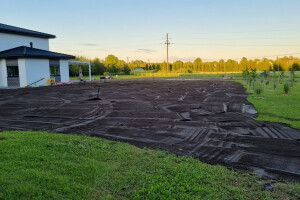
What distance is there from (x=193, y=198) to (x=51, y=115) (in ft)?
29.3

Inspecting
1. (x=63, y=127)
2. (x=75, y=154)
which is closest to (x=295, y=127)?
(x=75, y=154)

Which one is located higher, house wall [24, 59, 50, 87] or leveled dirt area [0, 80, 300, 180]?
house wall [24, 59, 50, 87]

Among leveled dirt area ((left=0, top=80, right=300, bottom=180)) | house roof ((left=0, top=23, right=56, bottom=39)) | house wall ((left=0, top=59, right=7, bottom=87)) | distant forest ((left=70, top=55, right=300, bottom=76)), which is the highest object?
house roof ((left=0, top=23, right=56, bottom=39))

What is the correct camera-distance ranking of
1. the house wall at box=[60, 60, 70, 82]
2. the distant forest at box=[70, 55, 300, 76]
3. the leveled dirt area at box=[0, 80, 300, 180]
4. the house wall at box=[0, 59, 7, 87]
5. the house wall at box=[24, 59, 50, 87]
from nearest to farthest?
the leveled dirt area at box=[0, 80, 300, 180] < the house wall at box=[24, 59, 50, 87] < the house wall at box=[0, 59, 7, 87] < the house wall at box=[60, 60, 70, 82] < the distant forest at box=[70, 55, 300, 76]

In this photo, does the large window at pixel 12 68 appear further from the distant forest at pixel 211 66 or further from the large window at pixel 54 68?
the distant forest at pixel 211 66

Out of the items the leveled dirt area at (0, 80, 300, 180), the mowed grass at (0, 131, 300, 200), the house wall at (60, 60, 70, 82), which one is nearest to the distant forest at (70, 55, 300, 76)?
the house wall at (60, 60, 70, 82)

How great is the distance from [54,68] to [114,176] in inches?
1282

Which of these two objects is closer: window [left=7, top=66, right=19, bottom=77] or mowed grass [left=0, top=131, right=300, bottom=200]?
mowed grass [left=0, top=131, right=300, bottom=200]

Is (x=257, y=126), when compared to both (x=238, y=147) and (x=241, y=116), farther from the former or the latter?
(x=238, y=147)

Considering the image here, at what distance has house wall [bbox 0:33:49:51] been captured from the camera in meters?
30.4

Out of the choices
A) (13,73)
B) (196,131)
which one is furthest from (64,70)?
(196,131)

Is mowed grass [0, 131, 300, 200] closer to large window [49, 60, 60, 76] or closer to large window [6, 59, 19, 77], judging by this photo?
large window [6, 59, 19, 77]

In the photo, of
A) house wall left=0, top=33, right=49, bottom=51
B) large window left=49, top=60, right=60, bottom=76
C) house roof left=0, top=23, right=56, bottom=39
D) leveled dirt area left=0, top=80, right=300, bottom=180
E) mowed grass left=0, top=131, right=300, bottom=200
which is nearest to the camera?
mowed grass left=0, top=131, right=300, bottom=200

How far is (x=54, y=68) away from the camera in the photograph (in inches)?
1310
